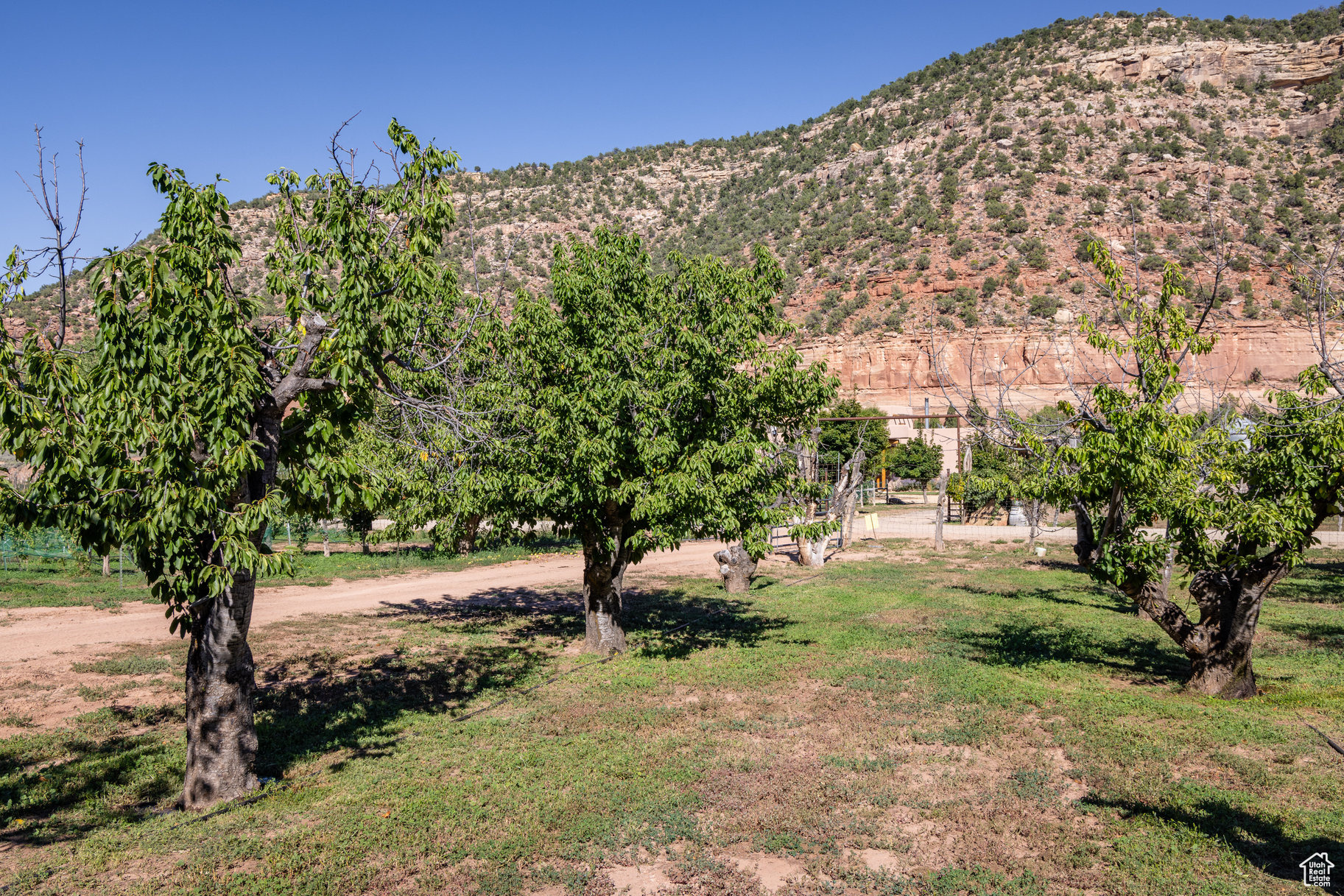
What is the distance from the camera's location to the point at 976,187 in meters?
53.0

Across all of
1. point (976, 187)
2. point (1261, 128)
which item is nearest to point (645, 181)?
point (976, 187)

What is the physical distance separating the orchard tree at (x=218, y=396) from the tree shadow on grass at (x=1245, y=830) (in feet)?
21.5

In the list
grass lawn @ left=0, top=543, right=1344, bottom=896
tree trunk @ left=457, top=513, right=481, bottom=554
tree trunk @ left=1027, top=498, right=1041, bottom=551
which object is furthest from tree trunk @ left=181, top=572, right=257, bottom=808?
tree trunk @ left=1027, top=498, right=1041, bottom=551

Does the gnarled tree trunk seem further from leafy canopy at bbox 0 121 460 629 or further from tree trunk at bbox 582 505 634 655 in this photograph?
leafy canopy at bbox 0 121 460 629

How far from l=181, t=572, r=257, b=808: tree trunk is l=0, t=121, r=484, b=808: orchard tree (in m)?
0.01

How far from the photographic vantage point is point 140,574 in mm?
20453

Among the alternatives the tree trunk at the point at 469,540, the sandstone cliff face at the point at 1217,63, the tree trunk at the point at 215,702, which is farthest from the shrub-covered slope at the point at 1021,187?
the tree trunk at the point at 215,702

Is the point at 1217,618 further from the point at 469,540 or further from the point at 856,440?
the point at 856,440

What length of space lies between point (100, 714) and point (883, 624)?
10.8 metres

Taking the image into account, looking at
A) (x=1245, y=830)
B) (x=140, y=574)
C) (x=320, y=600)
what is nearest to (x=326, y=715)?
(x=1245, y=830)

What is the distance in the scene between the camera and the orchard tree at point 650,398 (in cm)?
976

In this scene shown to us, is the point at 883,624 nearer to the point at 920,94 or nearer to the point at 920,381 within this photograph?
the point at 920,381

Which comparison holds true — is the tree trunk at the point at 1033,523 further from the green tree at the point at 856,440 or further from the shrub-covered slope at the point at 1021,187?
the shrub-covered slope at the point at 1021,187

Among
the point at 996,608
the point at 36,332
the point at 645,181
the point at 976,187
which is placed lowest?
the point at 996,608
